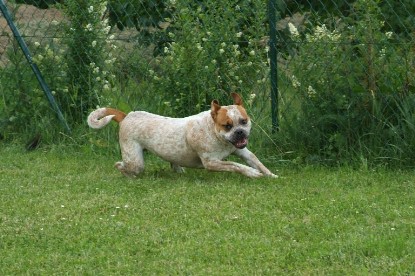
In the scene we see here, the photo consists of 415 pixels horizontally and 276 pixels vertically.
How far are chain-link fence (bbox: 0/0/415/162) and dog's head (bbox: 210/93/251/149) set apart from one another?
0.85 metres

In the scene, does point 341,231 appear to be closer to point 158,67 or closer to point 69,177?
point 69,177

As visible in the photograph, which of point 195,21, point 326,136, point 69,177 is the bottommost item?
point 69,177

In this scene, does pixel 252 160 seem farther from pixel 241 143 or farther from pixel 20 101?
pixel 20 101

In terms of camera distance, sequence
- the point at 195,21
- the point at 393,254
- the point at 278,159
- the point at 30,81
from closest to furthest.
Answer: the point at 393,254 < the point at 278,159 < the point at 195,21 < the point at 30,81

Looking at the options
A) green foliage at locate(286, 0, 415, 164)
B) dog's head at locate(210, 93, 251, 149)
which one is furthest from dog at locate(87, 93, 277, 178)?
green foliage at locate(286, 0, 415, 164)

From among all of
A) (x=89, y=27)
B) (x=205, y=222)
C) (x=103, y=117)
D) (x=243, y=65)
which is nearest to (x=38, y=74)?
(x=89, y=27)

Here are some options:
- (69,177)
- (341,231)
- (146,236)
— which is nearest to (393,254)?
(341,231)

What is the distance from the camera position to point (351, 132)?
8180mm

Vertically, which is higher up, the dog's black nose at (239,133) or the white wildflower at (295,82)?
the white wildflower at (295,82)

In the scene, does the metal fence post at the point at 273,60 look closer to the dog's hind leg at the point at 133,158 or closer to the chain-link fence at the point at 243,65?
the chain-link fence at the point at 243,65

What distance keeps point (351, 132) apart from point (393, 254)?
2.66m

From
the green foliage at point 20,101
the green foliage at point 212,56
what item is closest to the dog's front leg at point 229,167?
the green foliage at point 212,56

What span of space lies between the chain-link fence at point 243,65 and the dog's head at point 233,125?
2.79ft

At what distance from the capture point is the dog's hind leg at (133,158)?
317 inches
